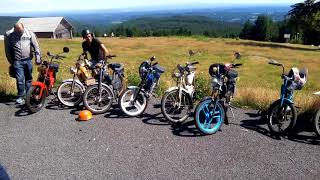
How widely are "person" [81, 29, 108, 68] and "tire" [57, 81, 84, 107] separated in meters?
0.69

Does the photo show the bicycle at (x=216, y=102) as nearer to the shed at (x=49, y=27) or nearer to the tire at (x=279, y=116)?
the tire at (x=279, y=116)

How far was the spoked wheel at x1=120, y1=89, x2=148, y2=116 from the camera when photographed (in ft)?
27.0

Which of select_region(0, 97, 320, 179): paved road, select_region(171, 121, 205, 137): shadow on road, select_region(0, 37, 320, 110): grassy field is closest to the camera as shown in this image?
select_region(0, 97, 320, 179): paved road

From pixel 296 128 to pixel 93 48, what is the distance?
5.09m

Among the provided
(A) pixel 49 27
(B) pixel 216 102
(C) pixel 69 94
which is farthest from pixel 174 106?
(A) pixel 49 27

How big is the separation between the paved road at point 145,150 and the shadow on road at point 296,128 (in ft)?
0.06

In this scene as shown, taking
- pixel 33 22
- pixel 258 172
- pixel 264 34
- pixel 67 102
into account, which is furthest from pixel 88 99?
pixel 264 34

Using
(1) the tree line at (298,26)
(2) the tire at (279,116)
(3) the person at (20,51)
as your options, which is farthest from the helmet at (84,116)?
(1) the tree line at (298,26)

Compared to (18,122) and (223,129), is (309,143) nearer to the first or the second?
(223,129)

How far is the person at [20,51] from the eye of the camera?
8.55 meters

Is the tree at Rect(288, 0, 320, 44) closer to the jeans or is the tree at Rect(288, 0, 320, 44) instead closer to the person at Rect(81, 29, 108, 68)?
the person at Rect(81, 29, 108, 68)

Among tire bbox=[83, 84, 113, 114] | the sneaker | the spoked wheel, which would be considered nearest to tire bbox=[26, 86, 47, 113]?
the sneaker

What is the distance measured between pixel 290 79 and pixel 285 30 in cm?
9025

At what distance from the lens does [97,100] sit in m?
8.49
